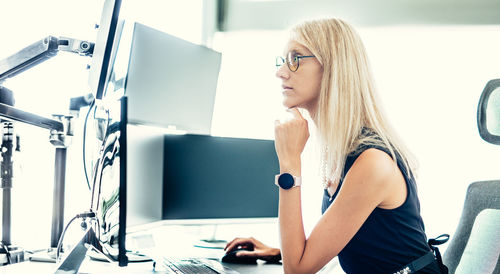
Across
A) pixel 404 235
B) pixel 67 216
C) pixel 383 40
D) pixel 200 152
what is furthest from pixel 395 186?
pixel 383 40

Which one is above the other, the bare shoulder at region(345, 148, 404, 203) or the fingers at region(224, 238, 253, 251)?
the bare shoulder at region(345, 148, 404, 203)

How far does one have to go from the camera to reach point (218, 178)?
1661mm

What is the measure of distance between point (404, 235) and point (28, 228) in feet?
3.89

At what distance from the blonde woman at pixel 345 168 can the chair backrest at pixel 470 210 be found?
0.13m

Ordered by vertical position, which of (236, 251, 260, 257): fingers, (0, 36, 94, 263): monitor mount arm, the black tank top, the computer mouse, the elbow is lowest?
the computer mouse

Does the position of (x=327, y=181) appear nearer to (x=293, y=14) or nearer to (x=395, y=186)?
(x=395, y=186)

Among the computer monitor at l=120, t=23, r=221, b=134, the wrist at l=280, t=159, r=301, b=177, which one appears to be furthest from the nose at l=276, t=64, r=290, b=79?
the computer monitor at l=120, t=23, r=221, b=134

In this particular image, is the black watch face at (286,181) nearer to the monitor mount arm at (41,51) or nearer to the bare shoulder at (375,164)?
the bare shoulder at (375,164)

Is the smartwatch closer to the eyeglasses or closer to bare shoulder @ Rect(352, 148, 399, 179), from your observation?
bare shoulder @ Rect(352, 148, 399, 179)

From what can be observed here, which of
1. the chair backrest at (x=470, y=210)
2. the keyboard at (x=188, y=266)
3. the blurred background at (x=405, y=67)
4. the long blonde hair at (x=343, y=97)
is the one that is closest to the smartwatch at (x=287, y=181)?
the long blonde hair at (x=343, y=97)

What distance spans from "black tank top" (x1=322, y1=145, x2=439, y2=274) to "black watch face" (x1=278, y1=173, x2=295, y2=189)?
5.8 inches

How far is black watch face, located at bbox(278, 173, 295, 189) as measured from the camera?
113 cm

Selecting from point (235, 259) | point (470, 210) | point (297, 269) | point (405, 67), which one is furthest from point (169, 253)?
point (405, 67)

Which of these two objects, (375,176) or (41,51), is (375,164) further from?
(41,51)
